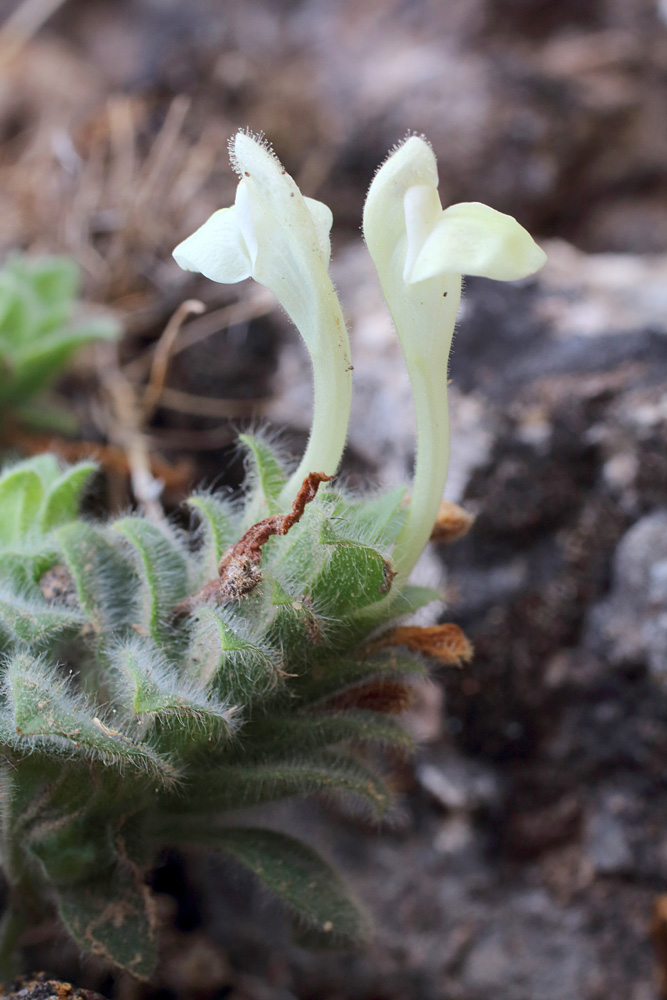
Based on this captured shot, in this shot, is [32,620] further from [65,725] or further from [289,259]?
[289,259]

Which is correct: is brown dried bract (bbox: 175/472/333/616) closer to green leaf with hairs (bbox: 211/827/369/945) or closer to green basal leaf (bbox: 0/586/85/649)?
green basal leaf (bbox: 0/586/85/649)

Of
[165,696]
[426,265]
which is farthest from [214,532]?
[426,265]

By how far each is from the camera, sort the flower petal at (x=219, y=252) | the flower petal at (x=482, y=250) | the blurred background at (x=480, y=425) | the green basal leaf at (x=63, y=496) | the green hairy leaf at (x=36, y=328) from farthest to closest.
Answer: the green hairy leaf at (x=36, y=328), the blurred background at (x=480, y=425), the green basal leaf at (x=63, y=496), the flower petal at (x=219, y=252), the flower petal at (x=482, y=250)

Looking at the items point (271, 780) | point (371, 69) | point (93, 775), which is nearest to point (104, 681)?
point (93, 775)

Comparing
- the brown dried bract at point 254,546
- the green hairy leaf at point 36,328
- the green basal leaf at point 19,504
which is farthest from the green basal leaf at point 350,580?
the green hairy leaf at point 36,328

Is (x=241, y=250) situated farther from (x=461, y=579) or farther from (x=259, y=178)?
(x=461, y=579)

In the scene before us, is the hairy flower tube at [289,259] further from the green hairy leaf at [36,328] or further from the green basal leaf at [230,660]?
the green hairy leaf at [36,328]

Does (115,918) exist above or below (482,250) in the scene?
below

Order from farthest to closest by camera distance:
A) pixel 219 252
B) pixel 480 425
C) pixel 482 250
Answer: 1. pixel 480 425
2. pixel 219 252
3. pixel 482 250
